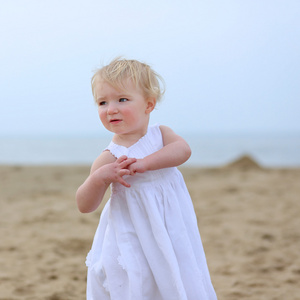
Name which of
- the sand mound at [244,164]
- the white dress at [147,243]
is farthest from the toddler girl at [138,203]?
the sand mound at [244,164]

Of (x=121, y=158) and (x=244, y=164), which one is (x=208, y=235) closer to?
(x=121, y=158)

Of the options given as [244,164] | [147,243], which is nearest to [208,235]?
[147,243]

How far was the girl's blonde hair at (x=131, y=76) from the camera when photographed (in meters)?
1.86

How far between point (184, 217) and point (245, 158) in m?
7.98

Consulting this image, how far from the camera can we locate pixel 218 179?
8.25 meters

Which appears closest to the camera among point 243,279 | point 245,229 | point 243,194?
point 243,279

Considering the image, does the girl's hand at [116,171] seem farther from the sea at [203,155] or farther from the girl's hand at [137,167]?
the sea at [203,155]

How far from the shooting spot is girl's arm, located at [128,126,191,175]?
185 cm

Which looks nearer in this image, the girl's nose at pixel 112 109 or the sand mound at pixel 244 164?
the girl's nose at pixel 112 109

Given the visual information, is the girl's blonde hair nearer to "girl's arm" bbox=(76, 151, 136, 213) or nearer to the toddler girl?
the toddler girl

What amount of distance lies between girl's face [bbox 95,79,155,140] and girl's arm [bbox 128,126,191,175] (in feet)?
0.53

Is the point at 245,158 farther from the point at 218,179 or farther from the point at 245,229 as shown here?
the point at 245,229

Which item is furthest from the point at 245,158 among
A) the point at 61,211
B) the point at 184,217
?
the point at 184,217

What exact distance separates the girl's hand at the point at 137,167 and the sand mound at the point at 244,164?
7525 mm
